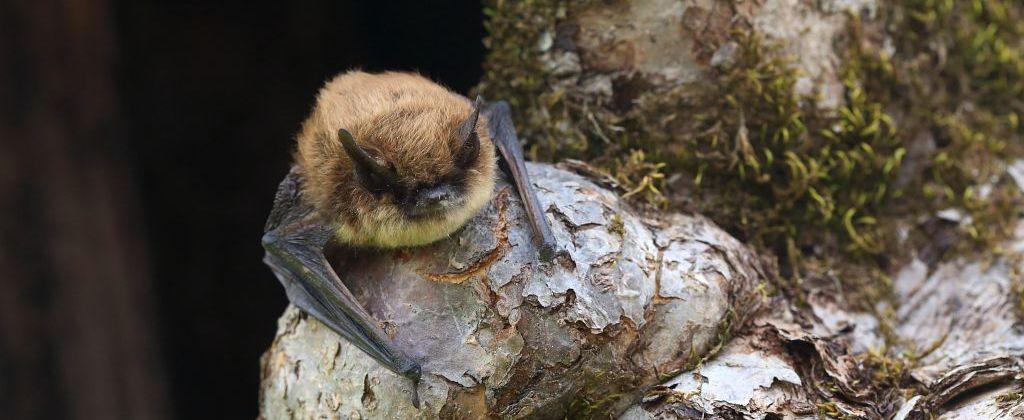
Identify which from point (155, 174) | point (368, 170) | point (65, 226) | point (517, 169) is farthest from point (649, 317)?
point (155, 174)

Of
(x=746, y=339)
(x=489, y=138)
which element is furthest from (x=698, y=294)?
(x=489, y=138)

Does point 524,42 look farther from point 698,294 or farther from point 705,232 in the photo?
point 698,294

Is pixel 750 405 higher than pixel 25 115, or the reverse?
pixel 25 115

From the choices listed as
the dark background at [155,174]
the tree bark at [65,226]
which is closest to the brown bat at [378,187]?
the dark background at [155,174]

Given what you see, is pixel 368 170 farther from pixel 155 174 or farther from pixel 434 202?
pixel 155 174

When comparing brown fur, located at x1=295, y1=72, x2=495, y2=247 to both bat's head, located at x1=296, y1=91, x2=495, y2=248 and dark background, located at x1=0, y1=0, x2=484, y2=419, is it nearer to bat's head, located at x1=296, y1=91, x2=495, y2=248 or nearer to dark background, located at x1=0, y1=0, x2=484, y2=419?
bat's head, located at x1=296, y1=91, x2=495, y2=248
